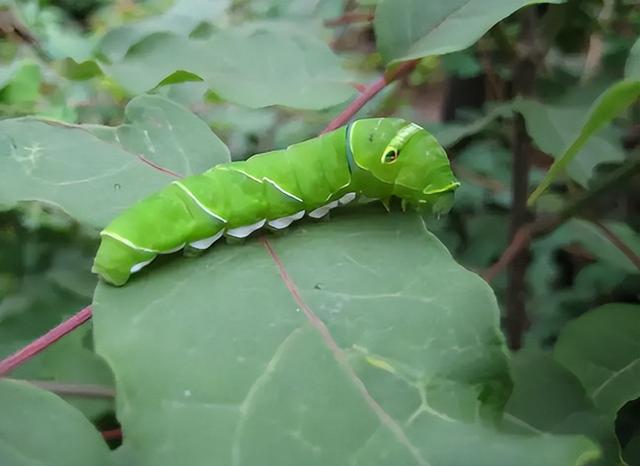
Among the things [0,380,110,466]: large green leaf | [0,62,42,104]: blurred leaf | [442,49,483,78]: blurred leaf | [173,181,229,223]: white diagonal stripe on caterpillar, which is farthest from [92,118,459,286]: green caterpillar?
[442,49,483,78]: blurred leaf

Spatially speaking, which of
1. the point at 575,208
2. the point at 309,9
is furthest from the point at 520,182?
the point at 309,9

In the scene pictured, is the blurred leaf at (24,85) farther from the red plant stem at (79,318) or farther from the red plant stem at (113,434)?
the red plant stem at (113,434)

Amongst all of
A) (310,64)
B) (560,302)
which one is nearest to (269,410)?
(310,64)

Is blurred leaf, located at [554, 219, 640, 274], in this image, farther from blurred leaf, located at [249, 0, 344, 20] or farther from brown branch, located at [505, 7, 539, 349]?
blurred leaf, located at [249, 0, 344, 20]

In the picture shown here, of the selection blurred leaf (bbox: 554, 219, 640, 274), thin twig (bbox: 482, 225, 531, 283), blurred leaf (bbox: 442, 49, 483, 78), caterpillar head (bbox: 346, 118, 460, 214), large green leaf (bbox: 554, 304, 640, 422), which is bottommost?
blurred leaf (bbox: 554, 219, 640, 274)

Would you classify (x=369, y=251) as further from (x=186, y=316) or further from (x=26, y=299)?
(x=26, y=299)

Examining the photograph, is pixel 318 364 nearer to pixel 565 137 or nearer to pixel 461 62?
pixel 565 137

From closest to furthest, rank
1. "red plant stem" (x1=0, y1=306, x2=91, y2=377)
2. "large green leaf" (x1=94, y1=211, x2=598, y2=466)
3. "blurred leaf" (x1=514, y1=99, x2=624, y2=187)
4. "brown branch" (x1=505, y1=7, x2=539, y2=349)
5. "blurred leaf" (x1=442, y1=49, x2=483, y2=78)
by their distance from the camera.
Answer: "large green leaf" (x1=94, y1=211, x2=598, y2=466), "red plant stem" (x1=0, y1=306, x2=91, y2=377), "blurred leaf" (x1=514, y1=99, x2=624, y2=187), "brown branch" (x1=505, y1=7, x2=539, y2=349), "blurred leaf" (x1=442, y1=49, x2=483, y2=78)
